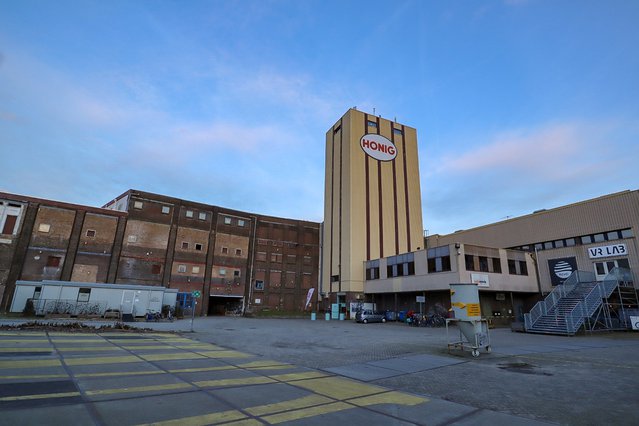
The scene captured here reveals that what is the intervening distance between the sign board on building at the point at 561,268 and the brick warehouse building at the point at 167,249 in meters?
34.9

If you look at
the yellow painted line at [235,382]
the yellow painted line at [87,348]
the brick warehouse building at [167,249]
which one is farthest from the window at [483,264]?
the yellow painted line at [87,348]

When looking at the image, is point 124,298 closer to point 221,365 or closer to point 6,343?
point 6,343

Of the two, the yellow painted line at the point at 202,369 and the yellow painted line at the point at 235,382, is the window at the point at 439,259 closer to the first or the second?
the yellow painted line at the point at 202,369

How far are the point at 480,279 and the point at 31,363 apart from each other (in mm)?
35548

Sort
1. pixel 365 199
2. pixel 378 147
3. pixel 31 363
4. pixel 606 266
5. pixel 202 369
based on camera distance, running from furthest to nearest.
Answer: pixel 378 147 → pixel 365 199 → pixel 606 266 → pixel 202 369 → pixel 31 363

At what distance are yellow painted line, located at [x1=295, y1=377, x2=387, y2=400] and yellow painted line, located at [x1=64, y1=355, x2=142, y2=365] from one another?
5752 millimetres

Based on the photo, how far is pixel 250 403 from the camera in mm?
6559

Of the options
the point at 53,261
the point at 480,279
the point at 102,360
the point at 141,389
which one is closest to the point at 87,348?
the point at 102,360

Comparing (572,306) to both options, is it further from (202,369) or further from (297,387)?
(202,369)


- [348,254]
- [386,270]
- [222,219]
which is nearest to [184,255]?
[222,219]

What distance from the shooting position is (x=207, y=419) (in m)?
5.54

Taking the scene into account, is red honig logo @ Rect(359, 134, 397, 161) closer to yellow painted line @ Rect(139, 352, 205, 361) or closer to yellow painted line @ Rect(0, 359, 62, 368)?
yellow painted line @ Rect(139, 352, 205, 361)

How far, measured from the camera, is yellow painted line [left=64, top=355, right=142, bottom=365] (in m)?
9.67

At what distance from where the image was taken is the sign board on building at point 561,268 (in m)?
34.5
